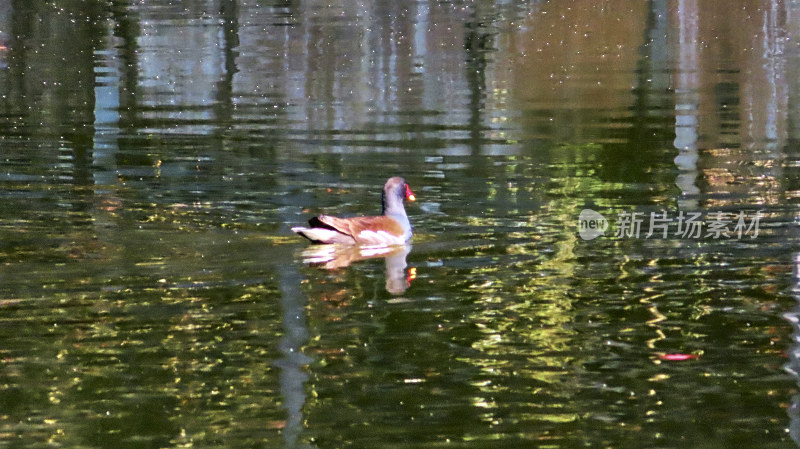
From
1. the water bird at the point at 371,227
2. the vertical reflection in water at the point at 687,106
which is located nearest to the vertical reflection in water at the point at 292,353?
the water bird at the point at 371,227

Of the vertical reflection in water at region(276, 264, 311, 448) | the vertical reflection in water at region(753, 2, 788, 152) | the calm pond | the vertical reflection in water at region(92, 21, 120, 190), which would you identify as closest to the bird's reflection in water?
the calm pond

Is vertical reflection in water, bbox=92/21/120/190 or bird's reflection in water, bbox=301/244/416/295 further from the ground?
vertical reflection in water, bbox=92/21/120/190

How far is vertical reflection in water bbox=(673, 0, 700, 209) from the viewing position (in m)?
16.9

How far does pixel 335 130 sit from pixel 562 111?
13.6ft

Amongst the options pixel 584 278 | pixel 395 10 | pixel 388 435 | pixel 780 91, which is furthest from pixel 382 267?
pixel 395 10

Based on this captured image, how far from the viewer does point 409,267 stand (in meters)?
12.8

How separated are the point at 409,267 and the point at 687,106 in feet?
43.2

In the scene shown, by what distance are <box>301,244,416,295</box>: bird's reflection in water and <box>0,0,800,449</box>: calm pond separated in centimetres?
4

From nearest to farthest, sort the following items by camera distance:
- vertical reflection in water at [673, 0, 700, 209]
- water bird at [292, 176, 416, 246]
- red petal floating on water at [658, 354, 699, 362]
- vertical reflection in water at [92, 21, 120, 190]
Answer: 1. red petal floating on water at [658, 354, 699, 362]
2. water bird at [292, 176, 416, 246]
3. vertical reflection in water at [673, 0, 700, 209]
4. vertical reflection in water at [92, 21, 120, 190]

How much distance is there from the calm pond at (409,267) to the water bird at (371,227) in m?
0.14

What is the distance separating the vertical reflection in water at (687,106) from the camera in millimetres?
16859

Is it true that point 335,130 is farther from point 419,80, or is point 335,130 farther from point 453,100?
point 419,80

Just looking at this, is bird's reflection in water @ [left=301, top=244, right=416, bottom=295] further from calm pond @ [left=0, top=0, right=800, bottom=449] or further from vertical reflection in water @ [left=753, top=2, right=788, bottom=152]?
vertical reflection in water @ [left=753, top=2, right=788, bottom=152]

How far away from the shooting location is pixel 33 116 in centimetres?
2453
